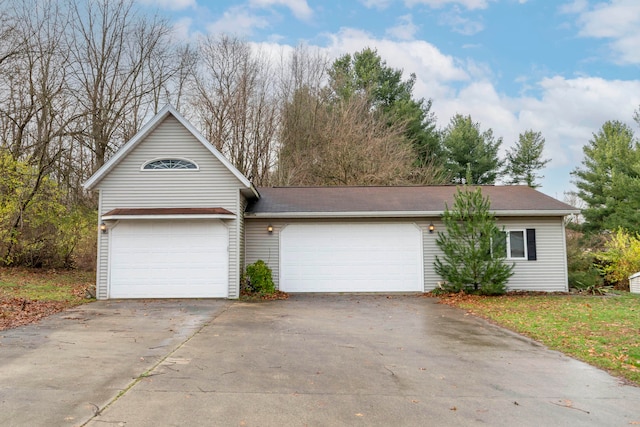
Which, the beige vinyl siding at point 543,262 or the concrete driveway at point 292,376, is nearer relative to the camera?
the concrete driveway at point 292,376

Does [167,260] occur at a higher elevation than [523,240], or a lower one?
lower

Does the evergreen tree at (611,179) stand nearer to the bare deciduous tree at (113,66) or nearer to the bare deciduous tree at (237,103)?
the bare deciduous tree at (237,103)

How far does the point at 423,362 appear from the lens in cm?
595

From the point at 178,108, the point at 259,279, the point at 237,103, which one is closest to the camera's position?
the point at 259,279

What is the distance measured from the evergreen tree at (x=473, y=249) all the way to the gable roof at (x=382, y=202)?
834mm

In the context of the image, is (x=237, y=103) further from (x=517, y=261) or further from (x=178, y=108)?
(x=517, y=261)

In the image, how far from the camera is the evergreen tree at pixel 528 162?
1303 inches

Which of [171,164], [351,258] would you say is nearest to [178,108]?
[171,164]

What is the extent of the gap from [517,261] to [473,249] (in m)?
2.46

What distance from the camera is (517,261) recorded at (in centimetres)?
1402

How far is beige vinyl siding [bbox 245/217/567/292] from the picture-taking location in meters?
13.9

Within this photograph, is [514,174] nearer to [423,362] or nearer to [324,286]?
[324,286]

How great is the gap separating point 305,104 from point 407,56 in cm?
836

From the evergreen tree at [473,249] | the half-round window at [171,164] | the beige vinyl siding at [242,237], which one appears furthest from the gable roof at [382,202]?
the half-round window at [171,164]
